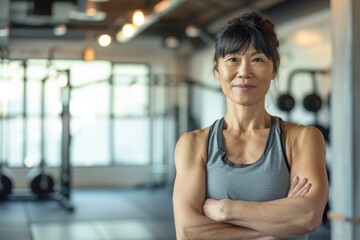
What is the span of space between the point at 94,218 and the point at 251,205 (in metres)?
5.63

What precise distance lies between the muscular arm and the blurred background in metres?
4.92

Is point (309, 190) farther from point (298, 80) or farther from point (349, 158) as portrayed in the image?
point (298, 80)

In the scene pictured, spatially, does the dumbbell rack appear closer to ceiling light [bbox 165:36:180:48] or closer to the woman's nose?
ceiling light [bbox 165:36:180:48]

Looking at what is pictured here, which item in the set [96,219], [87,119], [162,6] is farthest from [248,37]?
[87,119]

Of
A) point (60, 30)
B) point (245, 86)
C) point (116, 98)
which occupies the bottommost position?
point (245, 86)

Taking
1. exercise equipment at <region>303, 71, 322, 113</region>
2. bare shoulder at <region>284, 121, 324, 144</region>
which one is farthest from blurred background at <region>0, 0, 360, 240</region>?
bare shoulder at <region>284, 121, 324, 144</region>

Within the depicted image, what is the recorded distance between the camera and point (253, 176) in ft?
4.82

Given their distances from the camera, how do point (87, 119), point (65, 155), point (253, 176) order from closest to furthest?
point (253, 176), point (65, 155), point (87, 119)

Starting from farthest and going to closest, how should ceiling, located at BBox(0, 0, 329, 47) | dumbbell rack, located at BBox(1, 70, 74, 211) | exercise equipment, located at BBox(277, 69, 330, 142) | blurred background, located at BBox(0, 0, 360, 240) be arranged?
1. dumbbell rack, located at BBox(1, 70, 74, 211)
2. ceiling, located at BBox(0, 0, 329, 47)
3. blurred background, located at BBox(0, 0, 360, 240)
4. exercise equipment, located at BBox(277, 69, 330, 142)

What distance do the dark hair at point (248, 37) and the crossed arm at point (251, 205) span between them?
0.22 meters

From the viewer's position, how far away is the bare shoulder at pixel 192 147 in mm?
1575

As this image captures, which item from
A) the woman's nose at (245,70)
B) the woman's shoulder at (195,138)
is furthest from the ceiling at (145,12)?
the woman's nose at (245,70)

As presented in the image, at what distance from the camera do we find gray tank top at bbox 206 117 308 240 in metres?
1.47

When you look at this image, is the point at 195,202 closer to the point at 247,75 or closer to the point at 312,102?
the point at 247,75
